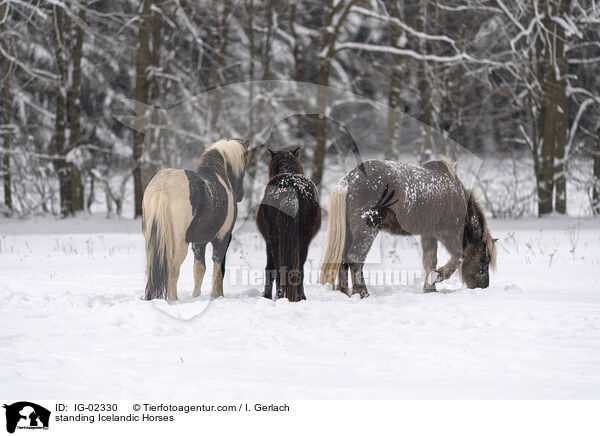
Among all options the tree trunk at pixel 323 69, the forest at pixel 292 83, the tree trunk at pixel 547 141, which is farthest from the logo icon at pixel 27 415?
the tree trunk at pixel 547 141

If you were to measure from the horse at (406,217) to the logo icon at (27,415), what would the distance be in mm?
3576

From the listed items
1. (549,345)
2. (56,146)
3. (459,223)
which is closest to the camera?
(549,345)

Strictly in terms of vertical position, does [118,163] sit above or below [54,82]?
below

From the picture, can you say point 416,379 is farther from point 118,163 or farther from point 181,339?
point 118,163

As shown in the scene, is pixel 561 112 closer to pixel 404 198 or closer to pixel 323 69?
pixel 323 69

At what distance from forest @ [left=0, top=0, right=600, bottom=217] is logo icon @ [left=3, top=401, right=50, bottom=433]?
7.97 m

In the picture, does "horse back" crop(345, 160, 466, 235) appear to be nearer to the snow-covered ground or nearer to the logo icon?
the snow-covered ground

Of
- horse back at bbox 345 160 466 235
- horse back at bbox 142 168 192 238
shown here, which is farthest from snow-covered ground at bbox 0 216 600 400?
horse back at bbox 142 168 192 238

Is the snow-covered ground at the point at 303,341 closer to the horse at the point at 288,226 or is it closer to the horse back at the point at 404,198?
the horse at the point at 288,226

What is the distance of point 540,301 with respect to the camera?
6027mm

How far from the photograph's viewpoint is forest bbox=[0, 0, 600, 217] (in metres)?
14.9

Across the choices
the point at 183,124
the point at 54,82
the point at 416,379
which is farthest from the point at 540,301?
the point at 54,82

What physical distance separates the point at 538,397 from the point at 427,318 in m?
1.89

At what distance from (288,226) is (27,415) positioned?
119 inches
